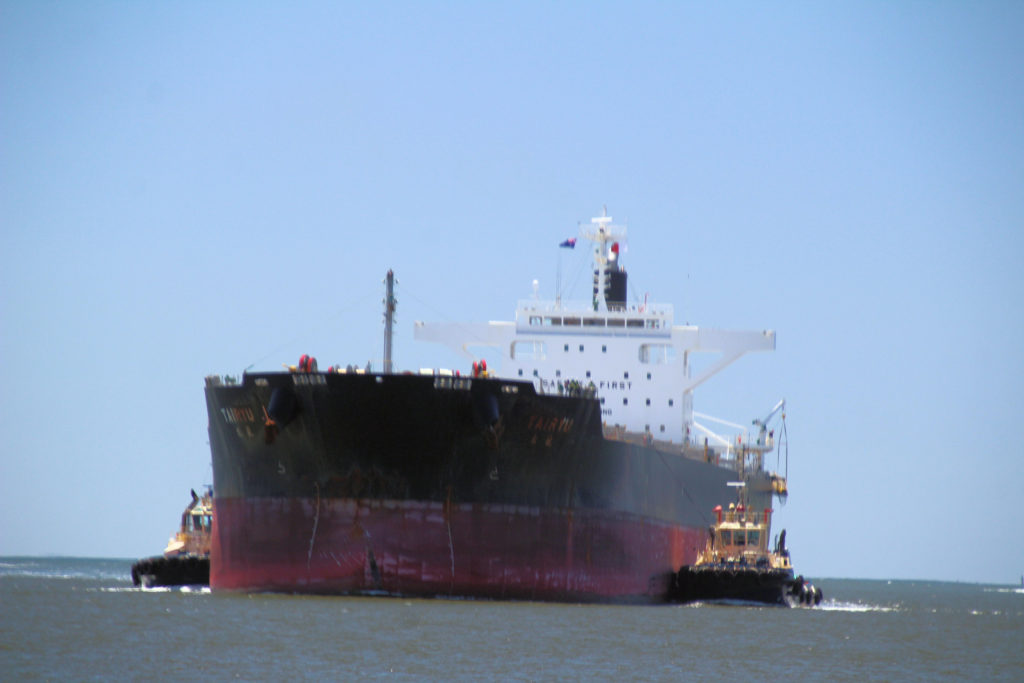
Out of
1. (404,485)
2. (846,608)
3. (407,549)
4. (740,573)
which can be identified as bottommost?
(846,608)

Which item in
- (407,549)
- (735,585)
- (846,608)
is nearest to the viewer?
(407,549)

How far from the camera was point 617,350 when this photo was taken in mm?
Result: 34656

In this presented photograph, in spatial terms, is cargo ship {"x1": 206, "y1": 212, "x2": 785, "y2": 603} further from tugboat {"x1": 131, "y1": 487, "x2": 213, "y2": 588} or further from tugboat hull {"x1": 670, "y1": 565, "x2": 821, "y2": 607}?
tugboat {"x1": 131, "y1": 487, "x2": 213, "y2": 588}

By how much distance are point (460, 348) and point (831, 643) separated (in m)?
15.3

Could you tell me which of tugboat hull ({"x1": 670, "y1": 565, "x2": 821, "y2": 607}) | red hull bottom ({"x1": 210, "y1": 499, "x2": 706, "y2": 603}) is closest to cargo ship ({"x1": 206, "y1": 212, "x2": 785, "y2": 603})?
red hull bottom ({"x1": 210, "y1": 499, "x2": 706, "y2": 603})

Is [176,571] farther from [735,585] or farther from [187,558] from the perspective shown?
[735,585]

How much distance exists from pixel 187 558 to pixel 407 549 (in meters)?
9.25

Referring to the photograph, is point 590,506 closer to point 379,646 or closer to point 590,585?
point 590,585

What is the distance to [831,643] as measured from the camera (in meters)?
22.0

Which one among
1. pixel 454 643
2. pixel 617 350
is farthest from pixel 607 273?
pixel 454 643

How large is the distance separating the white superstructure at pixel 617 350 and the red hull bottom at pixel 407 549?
830 centimetres

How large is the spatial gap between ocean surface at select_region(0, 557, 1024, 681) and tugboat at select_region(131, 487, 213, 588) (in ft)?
13.9

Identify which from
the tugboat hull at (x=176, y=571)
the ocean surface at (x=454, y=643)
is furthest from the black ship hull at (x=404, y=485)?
the tugboat hull at (x=176, y=571)

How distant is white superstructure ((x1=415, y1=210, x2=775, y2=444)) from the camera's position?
34.3 meters
